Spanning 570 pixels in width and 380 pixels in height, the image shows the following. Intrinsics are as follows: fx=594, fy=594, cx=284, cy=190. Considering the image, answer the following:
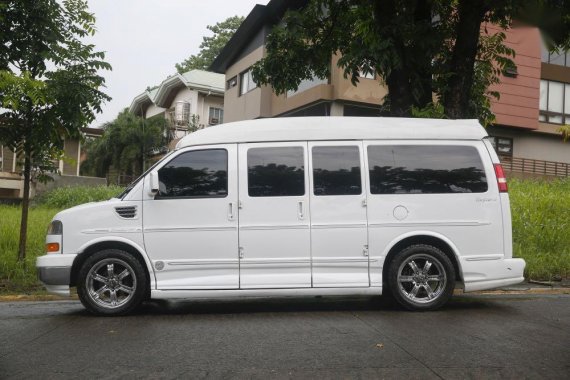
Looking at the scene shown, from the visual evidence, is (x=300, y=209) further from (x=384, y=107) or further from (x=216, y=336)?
(x=384, y=107)

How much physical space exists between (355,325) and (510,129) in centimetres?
2594

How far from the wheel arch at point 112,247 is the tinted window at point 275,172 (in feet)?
4.79

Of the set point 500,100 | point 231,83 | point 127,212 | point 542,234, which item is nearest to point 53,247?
point 127,212

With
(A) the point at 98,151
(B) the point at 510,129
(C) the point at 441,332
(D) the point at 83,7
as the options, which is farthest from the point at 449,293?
(A) the point at 98,151

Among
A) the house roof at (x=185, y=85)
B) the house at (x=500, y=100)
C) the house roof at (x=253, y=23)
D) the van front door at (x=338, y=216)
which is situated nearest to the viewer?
the van front door at (x=338, y=216)

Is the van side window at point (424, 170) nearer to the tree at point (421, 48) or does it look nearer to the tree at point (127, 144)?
the tree at point (421, 48)

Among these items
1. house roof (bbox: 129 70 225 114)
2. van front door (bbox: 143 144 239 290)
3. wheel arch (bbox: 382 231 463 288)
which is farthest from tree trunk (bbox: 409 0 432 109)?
house roof (bbox: 129 70 225 114)

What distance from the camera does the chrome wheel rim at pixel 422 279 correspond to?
709 centimetres

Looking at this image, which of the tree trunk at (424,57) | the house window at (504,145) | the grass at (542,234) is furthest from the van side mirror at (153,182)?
the house window at (504,145)

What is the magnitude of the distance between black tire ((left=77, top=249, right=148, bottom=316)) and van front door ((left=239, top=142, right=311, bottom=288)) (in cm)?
122

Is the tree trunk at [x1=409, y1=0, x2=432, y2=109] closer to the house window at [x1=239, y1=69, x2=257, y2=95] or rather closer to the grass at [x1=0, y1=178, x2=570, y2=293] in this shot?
the grass at [x1=0, y1=178, x2=570, y2=293]

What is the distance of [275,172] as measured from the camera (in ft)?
23.5

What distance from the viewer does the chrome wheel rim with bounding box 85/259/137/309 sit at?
22.7 ft

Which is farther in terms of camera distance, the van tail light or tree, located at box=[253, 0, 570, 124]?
tree, located at box=[253, 0, 570, 124]
